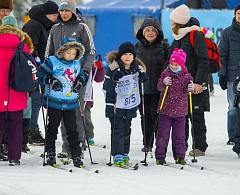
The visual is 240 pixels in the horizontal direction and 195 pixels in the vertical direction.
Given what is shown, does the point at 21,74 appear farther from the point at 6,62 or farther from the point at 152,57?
the point at 152,57

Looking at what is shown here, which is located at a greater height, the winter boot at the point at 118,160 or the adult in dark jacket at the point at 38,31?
the adult in dark jacket at the point at 38,31

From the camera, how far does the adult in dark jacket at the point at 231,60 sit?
589cm

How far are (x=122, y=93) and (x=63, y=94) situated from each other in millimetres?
706

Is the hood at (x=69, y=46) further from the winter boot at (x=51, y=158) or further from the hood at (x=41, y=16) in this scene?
the hood at (x=41, y=16)

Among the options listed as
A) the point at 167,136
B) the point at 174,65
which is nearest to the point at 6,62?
the point at 174,65

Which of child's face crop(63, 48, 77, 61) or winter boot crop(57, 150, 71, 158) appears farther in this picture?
winter boot crop(57, 150, 71, 158)

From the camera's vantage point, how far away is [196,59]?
5.14 m

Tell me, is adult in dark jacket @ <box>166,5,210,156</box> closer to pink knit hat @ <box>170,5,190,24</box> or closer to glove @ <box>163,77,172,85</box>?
pink knit hat @ <box>170,5,190,24</box>

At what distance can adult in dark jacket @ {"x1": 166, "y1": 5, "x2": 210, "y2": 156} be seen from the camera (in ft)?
16.4

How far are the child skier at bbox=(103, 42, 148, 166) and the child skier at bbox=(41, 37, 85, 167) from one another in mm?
390

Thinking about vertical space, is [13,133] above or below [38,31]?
below

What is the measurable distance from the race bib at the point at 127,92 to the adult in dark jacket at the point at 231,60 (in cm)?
190

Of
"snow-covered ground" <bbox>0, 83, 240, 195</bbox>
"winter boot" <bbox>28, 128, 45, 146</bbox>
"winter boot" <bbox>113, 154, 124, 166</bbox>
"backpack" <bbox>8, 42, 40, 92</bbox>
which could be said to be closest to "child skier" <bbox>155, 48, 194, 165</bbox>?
"snow-covered ground" <bbox>0, 83, 240, 195</bbox>

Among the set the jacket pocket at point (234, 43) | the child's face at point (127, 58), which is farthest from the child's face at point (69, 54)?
the jacket pocket at point (234, 43)
